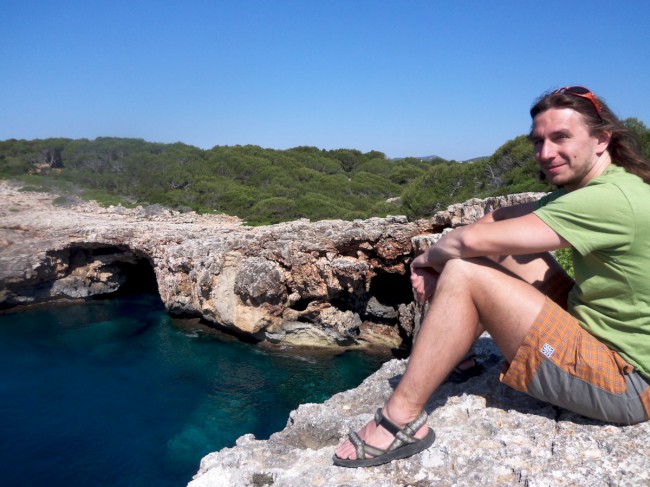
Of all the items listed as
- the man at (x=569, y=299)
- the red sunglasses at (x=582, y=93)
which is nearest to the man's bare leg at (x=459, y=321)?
the man at (x=569, y=299)

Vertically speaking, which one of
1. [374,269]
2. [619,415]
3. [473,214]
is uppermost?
[473,214]

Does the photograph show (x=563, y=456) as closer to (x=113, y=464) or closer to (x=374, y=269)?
(x=113, y=464)

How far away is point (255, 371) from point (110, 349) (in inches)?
187

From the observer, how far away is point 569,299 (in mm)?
2436

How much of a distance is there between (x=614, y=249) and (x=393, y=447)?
1430 millimetres

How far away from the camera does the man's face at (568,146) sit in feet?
7.47

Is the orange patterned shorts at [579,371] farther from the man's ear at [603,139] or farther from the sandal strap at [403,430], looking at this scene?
the man's ear at [603,139]

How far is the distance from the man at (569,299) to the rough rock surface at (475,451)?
100mm

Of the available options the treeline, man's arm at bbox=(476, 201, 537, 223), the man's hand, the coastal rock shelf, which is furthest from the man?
the treeline

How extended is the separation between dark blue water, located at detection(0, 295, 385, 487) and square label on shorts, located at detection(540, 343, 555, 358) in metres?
7.43

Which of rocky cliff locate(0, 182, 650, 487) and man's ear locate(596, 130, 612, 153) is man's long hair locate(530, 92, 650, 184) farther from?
rocky cliff locate(0, 182, 650, 487)

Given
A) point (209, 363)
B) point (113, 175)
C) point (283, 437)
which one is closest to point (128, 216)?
point (209, 363)

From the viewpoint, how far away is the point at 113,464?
818 cm

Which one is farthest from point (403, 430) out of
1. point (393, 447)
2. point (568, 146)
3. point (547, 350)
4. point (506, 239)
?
point (568, 146)
